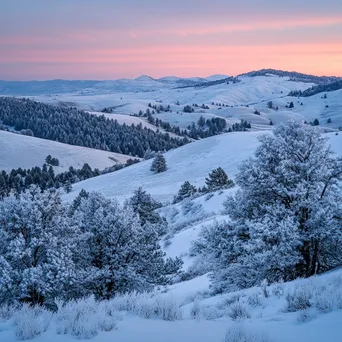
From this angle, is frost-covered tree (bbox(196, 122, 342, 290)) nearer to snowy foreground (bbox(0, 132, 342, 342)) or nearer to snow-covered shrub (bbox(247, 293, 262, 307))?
snowy foreground (bbox(0, 132, 342, 342))

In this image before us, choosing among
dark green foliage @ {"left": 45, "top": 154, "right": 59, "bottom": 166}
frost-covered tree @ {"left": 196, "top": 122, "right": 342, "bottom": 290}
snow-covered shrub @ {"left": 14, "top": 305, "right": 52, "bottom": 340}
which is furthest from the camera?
dark green foliage @ {"left": 45, "top": 154, "right": 59, "bottom": 166}

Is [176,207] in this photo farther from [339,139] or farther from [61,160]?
[61,160]

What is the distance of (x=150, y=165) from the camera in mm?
70125

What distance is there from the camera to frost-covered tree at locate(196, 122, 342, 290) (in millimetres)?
10969

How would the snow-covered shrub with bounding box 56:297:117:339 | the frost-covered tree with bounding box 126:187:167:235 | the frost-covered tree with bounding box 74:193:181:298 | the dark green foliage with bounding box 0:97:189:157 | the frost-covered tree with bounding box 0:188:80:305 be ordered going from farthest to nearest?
1. the dark green foliage with bounding box 0:97:189:157
2. the frost-covered tree with bounding box 126:187:167:235
3. the frost-covered tree with bounding box 74:193:181:298
4. the frost-covered tree with bounding box 0:188:80:305
5. the snow-covered shrub with bounding box 56:297:117:339

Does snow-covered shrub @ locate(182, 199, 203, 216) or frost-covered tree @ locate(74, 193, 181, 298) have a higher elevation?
frost-covered tree @ locate(74, 193, 181, 298)

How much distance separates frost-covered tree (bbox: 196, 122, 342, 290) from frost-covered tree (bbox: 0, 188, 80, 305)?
522cm

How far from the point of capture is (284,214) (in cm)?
1174

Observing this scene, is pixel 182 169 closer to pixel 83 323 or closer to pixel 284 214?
pixel 284 214

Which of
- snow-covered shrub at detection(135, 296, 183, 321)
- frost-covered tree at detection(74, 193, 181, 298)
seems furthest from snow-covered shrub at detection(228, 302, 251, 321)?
frost-covered tree at detection(74, 193, 181, 298)

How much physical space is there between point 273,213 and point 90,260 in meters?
7.06

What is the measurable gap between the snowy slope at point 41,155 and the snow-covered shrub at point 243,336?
4191 inches

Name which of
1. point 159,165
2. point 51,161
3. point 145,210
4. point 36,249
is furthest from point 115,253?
point 51,161

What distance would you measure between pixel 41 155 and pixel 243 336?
121009mm
